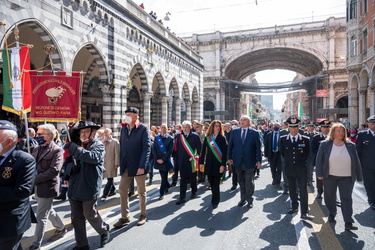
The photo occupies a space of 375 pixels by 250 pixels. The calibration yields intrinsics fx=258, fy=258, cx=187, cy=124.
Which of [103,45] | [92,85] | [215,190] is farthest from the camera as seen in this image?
[92,85]

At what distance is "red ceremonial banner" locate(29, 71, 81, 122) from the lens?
17.4 ft

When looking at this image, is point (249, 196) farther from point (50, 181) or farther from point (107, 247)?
point (50, 181)

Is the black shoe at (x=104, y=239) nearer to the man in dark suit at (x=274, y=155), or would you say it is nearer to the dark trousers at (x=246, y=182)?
the dark trousers at (x=246, y=182)

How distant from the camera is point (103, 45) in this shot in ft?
40.7

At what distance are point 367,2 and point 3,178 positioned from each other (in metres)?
24.7

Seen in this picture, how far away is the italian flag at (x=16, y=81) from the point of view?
18.7 ft

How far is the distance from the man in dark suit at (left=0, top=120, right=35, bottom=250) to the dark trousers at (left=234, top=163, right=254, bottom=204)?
14.2 feet

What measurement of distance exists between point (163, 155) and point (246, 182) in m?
2.23

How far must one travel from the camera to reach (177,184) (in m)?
8.05

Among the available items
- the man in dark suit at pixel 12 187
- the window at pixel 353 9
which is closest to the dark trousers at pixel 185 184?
the man in dark suit at pixel 12 187

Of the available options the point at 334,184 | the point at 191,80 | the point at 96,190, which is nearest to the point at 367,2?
the point at 191,80

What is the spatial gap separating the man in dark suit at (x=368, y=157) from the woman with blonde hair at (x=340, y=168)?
A: 150 centimetres

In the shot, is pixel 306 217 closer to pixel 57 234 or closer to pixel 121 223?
pixel 121 223

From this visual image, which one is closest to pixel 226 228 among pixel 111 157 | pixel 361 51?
pixel 111 157
